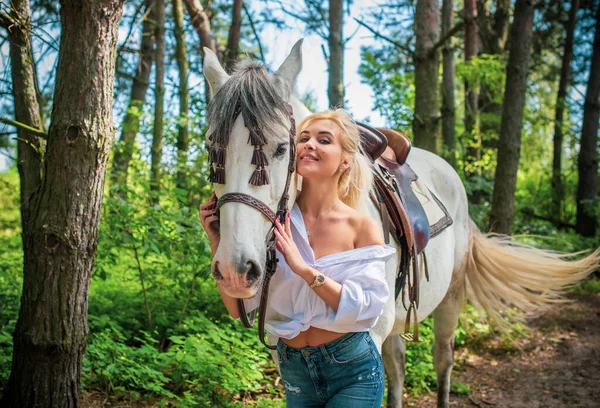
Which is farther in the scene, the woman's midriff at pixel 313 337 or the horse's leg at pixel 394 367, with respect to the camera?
the horse's leg at pixel 394 367

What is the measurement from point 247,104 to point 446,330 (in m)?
2.79

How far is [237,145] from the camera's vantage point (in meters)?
1.70

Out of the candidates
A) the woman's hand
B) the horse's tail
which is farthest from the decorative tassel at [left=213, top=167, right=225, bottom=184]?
the horse's tail

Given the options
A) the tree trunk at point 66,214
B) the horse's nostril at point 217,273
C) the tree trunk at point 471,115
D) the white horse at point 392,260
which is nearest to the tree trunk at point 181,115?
the white horse at point 392,260

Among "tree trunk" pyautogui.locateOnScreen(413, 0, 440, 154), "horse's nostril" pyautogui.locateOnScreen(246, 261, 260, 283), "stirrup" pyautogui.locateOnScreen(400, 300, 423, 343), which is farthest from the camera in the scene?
"tree trunk" pyautogui.locateOnScreen(413, 0, 440, 154)

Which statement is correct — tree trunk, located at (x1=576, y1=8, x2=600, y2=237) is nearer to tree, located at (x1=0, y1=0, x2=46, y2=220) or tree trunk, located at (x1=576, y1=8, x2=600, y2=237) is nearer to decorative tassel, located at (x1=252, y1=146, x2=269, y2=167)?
tree, located at (x1=0, y1=0, x2=46, y2=220)

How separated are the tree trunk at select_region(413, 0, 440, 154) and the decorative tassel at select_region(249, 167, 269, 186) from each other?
13.8 feet

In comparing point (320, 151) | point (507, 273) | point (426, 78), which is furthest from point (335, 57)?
point (320, 151)

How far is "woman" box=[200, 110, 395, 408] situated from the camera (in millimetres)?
1682

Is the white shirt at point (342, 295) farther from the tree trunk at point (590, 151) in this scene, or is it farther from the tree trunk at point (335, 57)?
the tree trunk at point (590, 151)

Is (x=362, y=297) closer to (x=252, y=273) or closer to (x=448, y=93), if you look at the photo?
(x=252, y=273)

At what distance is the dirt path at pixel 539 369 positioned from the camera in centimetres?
424

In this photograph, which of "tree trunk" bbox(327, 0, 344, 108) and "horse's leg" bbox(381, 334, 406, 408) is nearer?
"horse's leg" bbox(381, 334, 406, 408)

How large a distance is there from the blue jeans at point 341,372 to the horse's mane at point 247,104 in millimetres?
747
